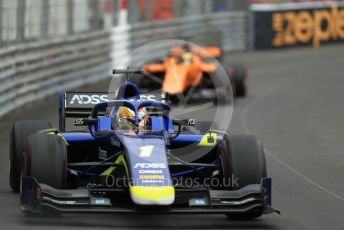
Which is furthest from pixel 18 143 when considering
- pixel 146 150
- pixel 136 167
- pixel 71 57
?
pixel 71 57

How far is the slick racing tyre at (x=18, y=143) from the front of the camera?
1167cm

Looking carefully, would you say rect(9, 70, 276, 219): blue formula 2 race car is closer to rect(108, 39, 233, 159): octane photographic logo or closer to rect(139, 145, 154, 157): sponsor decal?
rect(139, 145, 154, 157): sponsor decal

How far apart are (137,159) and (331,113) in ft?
43.8

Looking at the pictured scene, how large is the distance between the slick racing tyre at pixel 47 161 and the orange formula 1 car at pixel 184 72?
1249 centimetres

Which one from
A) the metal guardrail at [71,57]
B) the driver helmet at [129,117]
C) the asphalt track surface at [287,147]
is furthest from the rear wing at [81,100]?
the metal guardrail at [71,57]

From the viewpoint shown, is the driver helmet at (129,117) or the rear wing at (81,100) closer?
the driver helmet at (129,117)

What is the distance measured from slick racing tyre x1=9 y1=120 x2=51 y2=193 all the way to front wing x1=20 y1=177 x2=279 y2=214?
1742mm

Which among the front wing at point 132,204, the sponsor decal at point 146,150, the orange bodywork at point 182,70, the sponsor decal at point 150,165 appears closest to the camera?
the front wing at point 132,204

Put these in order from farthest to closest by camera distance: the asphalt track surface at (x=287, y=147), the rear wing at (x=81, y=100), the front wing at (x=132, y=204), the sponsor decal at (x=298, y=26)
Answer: the sponsor decal at (x=298, y=26), the rear wing at (x=81, y=100), the asphalt track surface at (x=287, y=147), the front wing at (x=132, y=204)

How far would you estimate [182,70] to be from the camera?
23422 mm

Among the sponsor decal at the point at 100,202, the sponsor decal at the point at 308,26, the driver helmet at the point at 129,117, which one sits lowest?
the sponsor decal at the point at 308,26

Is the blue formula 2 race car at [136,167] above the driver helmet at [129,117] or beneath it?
beneath

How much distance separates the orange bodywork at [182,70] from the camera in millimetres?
23109

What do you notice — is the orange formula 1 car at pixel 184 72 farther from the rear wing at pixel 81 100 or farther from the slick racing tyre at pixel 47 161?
the slick racing tyre at pixel 47 161
